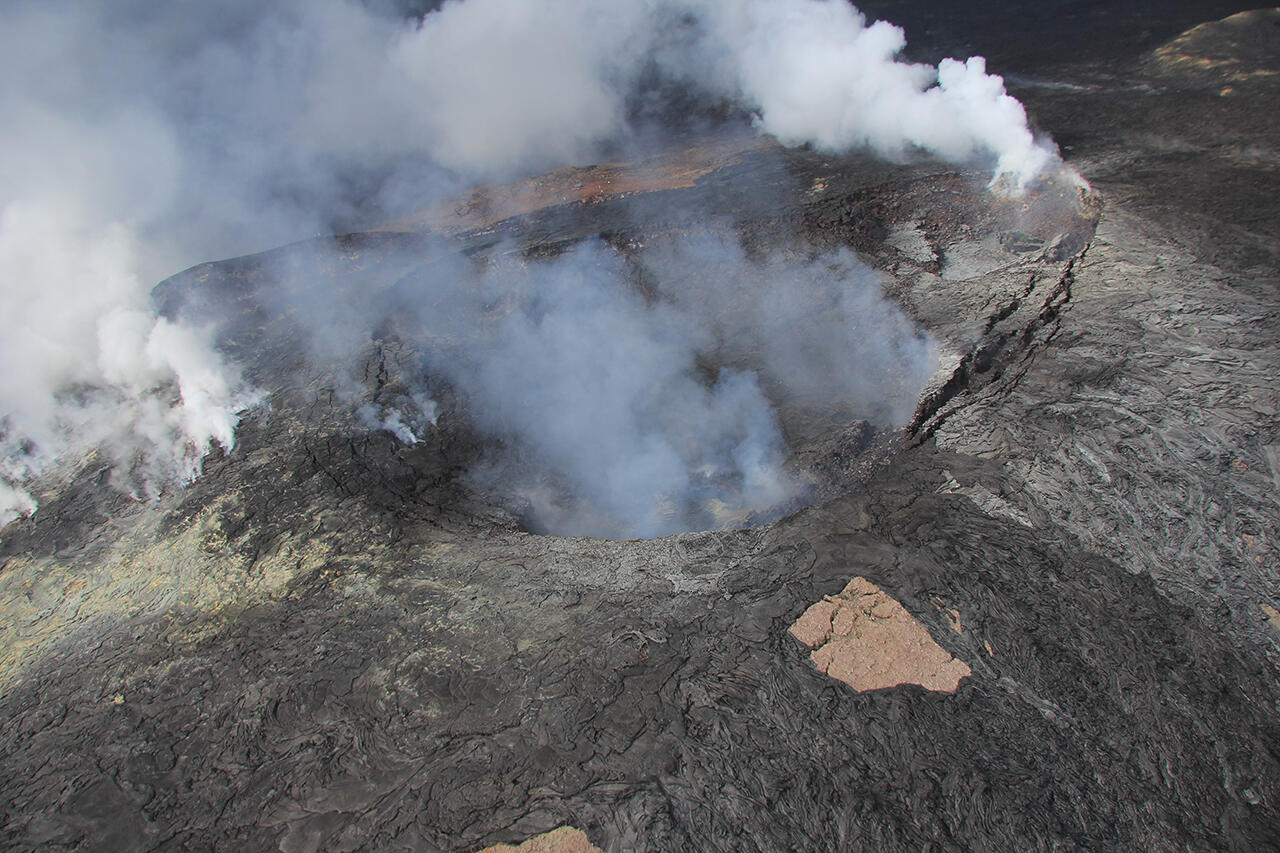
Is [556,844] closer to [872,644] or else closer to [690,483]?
[872,644]

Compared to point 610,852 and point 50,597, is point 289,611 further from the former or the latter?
point 610,852

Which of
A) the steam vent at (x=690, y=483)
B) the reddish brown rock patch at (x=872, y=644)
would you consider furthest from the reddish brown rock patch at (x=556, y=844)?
the reddish brown rock patch at (x=872, y=644)

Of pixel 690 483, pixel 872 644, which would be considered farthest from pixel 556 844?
pixel 690 483

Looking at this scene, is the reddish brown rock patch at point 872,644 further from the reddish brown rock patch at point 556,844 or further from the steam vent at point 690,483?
the reddish brown rock patch at point 556,844

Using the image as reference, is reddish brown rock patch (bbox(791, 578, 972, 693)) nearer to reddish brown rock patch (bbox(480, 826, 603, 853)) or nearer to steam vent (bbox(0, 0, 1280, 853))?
steam vent (bbox(0, 0, 1280, 853))

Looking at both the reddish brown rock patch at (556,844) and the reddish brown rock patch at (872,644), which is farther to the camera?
the reddish brown rock patch at (872,644)

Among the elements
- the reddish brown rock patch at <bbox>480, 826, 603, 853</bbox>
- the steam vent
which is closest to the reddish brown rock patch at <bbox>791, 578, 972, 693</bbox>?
the steam vent

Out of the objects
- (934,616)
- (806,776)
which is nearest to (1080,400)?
(934,616)
